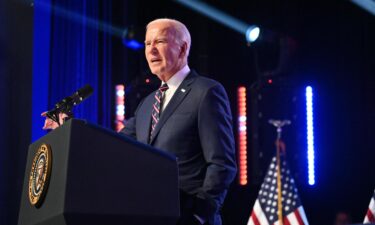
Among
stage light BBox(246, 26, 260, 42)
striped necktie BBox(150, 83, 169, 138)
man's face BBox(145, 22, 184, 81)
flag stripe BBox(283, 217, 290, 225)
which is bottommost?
A: striped necktie BBox(150, 83, 169, 138)

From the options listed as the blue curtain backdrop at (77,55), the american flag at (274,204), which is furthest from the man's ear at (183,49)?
the american flag at (274,204)

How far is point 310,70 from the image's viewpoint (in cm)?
728

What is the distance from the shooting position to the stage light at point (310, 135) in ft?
22.0

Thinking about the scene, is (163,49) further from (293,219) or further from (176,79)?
(293,219)

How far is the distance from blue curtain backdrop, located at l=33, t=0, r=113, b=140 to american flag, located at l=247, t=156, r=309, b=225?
6.52 feet

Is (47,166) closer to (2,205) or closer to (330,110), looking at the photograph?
(2,205)

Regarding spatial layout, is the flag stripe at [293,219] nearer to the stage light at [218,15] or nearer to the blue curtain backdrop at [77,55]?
the blue curtain backdrop at [77,55]

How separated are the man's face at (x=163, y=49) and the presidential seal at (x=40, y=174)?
1.97ft

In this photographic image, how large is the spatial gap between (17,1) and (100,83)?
1505 millimetres

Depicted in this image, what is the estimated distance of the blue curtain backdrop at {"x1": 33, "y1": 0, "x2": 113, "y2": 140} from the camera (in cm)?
409

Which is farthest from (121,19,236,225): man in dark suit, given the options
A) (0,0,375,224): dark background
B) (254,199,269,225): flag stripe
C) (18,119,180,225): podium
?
(0,0,375,224): dark background

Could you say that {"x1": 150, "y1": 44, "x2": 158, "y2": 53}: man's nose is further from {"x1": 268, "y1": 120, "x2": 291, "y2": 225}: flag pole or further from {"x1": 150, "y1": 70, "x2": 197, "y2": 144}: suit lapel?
{"x1": 268, "y1": 120, "x2": 291, "y2": 225}: flag pole

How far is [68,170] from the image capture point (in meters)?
1.42

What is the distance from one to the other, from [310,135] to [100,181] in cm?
550
